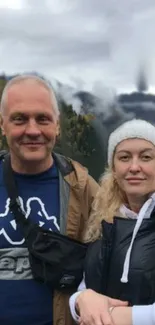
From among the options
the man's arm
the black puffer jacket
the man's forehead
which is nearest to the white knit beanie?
the black puffer jacket

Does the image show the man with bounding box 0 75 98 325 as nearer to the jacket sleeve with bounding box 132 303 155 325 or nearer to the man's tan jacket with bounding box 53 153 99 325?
the man's tan jacket with bounding box 53 153 99 325

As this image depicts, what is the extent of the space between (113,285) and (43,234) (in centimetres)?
30

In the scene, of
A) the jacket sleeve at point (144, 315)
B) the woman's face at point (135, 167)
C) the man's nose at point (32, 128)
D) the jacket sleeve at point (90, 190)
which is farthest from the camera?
the jacket sleeve at point (90, 190)

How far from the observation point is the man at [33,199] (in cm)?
182

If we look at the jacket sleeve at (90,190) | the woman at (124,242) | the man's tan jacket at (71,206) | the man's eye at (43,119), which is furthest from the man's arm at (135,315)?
the man's eye at (43,119)

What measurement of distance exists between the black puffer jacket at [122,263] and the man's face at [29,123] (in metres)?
0.32

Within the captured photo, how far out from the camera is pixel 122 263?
5.03 feet

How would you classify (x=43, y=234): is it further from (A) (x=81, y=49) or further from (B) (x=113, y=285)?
(A) (x=81, y=49)

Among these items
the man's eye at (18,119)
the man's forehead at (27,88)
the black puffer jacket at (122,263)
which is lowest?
the black puffer jacket at (122,263)

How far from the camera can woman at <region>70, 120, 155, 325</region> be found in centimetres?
149

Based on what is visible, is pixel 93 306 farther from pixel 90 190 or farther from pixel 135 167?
pixel 90 190

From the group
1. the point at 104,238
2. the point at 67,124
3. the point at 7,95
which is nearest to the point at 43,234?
the point at 104,238

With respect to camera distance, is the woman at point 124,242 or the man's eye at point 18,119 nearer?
the woman at point 124,242

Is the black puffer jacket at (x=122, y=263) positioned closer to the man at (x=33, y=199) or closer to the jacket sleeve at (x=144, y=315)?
the jacket sleeve at (x=144, y=315)
